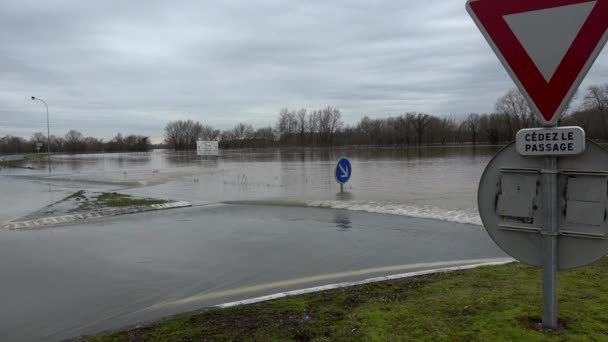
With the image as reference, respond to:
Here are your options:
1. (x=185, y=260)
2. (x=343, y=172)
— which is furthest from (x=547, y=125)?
(x=343, y=172)

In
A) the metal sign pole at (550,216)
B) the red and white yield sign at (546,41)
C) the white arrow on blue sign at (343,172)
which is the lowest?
the white arrow on blue sign at (343,172)

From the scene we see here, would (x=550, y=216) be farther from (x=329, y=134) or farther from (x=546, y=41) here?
(x=329, y=134)

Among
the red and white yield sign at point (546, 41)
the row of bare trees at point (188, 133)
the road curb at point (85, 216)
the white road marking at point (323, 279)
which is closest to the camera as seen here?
the red and white yield sign at point (546, 41)

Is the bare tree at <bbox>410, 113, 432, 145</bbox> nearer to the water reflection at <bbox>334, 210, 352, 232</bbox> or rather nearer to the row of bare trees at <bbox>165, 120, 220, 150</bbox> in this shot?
the row of bare trees at <bbox>165, 120, 220, 150</bbox>

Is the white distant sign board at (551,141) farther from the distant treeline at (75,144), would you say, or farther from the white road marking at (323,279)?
the distant treeline at (75,144)

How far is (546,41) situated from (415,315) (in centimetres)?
253

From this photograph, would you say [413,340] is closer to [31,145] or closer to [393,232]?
[393,232]

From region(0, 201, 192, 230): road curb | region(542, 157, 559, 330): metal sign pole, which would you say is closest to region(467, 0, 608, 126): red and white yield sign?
region(542, 157, 559, 330): metal sign pole

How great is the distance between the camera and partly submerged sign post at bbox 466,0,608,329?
265 cm

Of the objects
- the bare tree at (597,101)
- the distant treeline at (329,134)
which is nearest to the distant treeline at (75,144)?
the distant treeline at (329,134)

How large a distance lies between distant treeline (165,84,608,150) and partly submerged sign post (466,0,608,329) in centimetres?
11117

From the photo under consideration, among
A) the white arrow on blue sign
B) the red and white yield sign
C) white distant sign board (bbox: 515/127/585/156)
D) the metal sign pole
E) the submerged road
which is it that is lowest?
the submerged road

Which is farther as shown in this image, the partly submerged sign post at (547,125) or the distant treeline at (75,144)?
the distant treeline at (75,144)

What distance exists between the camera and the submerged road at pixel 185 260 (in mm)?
4984
